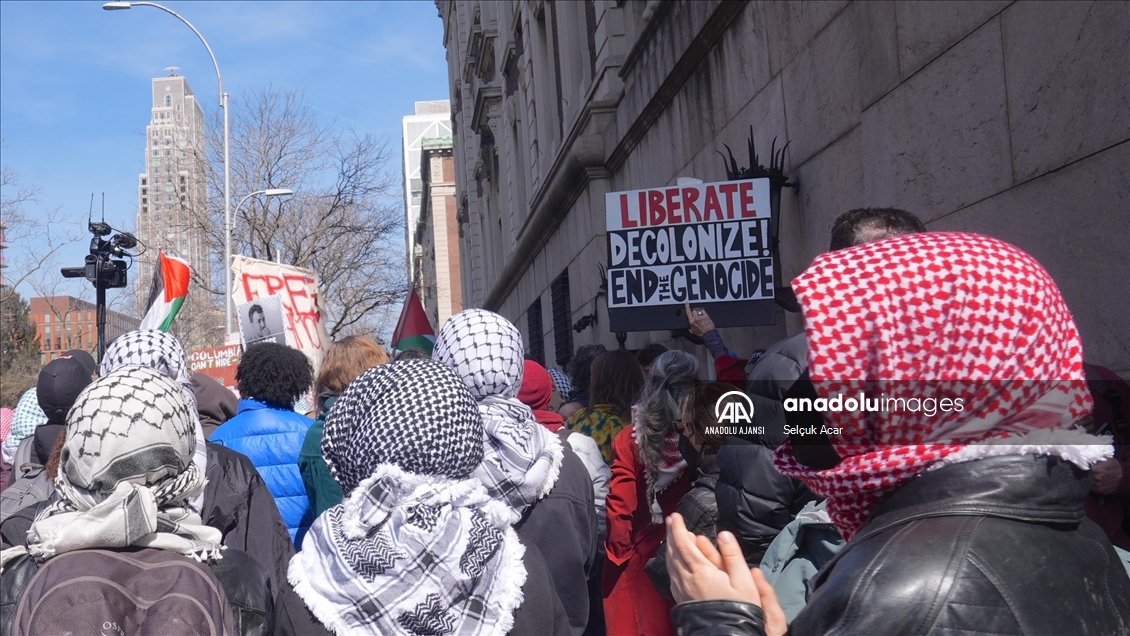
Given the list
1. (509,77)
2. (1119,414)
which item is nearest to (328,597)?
(1119,414)

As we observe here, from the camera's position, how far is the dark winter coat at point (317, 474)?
4703mm

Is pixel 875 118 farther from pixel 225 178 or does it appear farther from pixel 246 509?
pixel 225 178

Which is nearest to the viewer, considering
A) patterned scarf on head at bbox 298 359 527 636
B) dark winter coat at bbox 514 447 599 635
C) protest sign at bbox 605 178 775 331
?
patterned scarf on head at bbox 298 359 527 636

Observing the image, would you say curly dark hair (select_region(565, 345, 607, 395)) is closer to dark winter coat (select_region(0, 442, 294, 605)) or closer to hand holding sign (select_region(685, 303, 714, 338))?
hand holding sign (select_region(685, 303, 714, 338))

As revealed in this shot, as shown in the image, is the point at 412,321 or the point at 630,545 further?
the point at 412,321

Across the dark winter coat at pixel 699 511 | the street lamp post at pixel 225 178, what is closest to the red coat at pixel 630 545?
the dark winter coat at pixel 699 511

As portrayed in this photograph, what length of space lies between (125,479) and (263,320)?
27.0 feet

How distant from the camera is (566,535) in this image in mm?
3471

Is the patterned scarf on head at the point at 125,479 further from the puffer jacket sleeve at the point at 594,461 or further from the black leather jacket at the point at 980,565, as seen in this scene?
the puffer jacket sleeve at the point at 594,461

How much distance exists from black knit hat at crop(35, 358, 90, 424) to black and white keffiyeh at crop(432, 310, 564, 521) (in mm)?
2455

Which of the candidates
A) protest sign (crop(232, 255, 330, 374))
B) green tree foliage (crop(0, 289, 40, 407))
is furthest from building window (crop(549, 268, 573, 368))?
green tree foliage (crop(0, 289, 40, 407))

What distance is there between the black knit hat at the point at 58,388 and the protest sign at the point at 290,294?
5.57 meters

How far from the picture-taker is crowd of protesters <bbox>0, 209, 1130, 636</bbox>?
149 cm

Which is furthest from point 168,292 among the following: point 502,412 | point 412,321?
point 502,412
